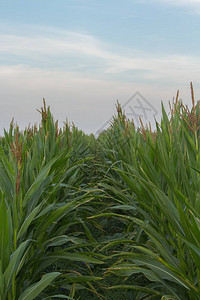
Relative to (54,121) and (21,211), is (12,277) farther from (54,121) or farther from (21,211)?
(54,121)

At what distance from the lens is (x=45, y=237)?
7.27 ft

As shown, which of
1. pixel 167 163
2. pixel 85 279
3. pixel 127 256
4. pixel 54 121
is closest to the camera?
pixel 127 256

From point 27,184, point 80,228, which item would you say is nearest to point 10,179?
point 27,184

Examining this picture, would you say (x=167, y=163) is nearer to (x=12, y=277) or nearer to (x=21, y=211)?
(x=21, y=211)

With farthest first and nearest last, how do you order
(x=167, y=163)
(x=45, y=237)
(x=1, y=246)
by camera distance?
(x=45, y=237), (x=167, y=163), (x=1, y=246)

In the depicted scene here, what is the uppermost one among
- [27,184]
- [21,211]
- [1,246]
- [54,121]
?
[54,121]

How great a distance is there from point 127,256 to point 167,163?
647 millimetres

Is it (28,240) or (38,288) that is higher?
(28,240)

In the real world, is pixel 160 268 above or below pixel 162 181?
below

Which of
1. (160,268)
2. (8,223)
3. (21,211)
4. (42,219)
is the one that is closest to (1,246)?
(8,223)

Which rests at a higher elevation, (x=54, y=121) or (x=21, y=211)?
(x=54, y=121)

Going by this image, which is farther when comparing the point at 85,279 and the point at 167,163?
the point at 167,163

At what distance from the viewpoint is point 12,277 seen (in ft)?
4.60

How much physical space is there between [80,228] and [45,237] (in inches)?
55.3
